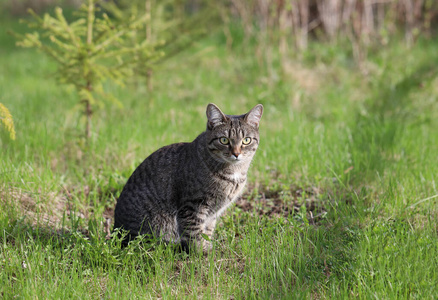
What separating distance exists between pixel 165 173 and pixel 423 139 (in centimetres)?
371

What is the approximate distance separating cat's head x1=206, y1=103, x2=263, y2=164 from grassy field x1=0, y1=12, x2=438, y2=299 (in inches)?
24.9

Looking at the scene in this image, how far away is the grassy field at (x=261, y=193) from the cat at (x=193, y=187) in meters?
0.21

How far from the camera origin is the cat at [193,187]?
12.3 ft

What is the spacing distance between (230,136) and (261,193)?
4.32 ft

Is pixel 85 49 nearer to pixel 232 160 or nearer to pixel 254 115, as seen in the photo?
pixel 254 115

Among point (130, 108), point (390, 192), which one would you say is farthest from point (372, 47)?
point (390, 192)

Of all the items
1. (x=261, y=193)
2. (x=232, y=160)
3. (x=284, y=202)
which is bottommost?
(x=261, y=193)

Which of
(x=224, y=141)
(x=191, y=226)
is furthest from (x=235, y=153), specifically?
(x=191, y=226)

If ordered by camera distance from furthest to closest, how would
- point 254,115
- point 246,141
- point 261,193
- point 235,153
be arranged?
point 261,193
point 254,115
point 246,141
point 235,153

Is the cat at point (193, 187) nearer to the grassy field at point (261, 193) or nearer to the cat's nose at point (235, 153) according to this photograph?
the cat's nose at point (235, 153)

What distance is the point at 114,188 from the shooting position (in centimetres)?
484

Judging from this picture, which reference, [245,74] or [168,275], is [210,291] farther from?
[245,74]

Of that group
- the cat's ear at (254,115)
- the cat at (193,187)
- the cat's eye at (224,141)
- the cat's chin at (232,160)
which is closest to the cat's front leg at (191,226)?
the cat at (193,187)

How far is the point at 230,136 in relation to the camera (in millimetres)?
3754
